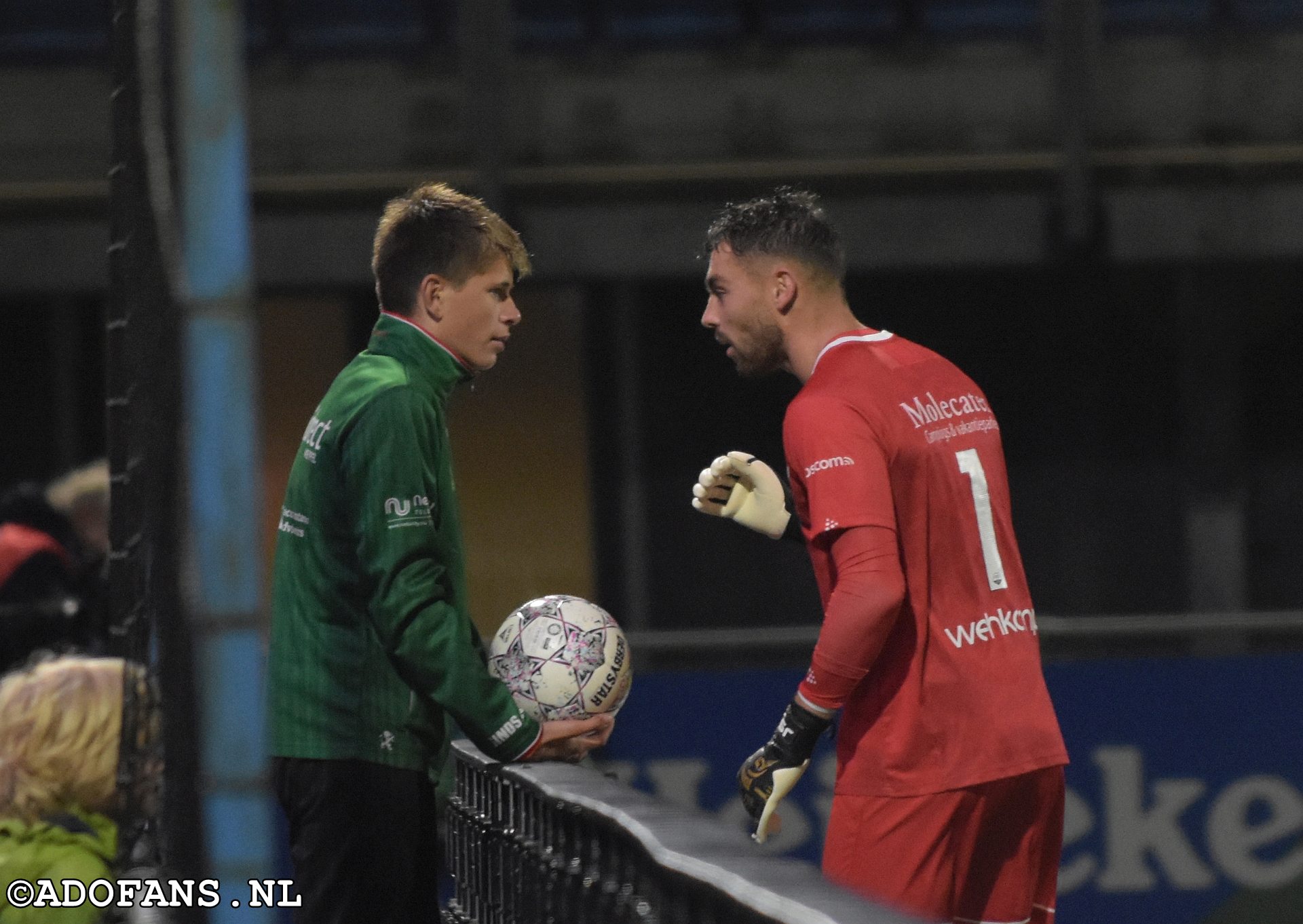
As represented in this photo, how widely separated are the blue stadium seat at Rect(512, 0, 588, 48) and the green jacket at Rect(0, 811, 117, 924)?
13180 millimetres

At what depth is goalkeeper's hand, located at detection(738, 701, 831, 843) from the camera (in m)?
4.21

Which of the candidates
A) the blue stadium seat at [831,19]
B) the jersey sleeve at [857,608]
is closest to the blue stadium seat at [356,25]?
the blue stadium seat at [831,19]

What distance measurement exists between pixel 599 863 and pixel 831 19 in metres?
14.3

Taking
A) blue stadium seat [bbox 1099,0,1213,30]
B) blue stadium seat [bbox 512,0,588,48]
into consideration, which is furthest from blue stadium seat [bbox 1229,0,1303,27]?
blue stadium seat [bbox 512,0,588,48]

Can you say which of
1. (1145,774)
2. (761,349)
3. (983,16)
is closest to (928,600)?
(761,349)

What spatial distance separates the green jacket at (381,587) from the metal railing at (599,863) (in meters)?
0.21

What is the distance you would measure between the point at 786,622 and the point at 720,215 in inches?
488

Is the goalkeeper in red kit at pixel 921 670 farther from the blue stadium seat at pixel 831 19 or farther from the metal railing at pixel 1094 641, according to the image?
the blue stadium seat at pixel 831 19

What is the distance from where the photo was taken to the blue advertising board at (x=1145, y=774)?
777 cm

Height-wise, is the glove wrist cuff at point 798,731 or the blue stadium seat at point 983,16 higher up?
the blue stadium seat at point 983,16

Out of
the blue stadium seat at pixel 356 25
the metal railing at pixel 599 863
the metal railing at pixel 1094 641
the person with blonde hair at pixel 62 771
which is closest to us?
the metal railing at pixel 599 863

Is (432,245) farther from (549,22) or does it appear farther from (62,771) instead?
(549,22)

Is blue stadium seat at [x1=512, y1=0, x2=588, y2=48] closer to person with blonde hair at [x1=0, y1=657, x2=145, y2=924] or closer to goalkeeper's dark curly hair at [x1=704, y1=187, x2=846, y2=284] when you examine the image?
goalkeeper's dark curly hair at [x1=704, y1=187, x2=846, y2=284]

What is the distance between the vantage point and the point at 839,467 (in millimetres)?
4133
